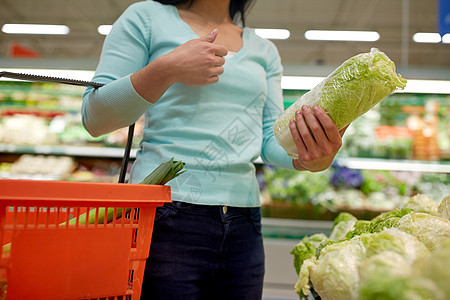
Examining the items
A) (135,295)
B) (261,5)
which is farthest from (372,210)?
(261,5)

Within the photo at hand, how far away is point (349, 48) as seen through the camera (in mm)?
10250

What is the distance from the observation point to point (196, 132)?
115 centimetres

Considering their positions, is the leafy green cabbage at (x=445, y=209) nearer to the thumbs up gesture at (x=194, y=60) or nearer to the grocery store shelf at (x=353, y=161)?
the thumbs up gesture at (x=194, y=60)

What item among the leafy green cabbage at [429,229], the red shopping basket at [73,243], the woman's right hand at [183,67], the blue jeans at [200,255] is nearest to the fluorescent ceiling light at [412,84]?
the blue jeans at [200,255]

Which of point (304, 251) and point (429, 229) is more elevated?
point (429, 229)

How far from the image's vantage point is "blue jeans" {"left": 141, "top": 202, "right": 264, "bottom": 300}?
1.06m

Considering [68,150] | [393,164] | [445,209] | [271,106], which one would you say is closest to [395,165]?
[393,164]

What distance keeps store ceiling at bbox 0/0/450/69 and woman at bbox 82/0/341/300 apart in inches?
279

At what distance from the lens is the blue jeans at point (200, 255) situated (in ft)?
3.47

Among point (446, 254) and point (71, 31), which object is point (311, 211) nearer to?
point (446, 254)

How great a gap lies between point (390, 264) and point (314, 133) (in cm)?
45

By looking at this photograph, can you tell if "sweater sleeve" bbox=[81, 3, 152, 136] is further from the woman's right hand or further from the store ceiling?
the store ceiling

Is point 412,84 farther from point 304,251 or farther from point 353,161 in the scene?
point 304,251

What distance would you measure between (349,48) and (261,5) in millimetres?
3141
